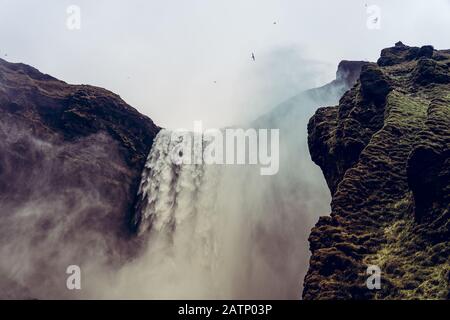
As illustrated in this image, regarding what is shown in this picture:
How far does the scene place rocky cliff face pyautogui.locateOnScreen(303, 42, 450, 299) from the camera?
74.6 feet

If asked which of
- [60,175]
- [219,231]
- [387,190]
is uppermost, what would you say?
[60,175]

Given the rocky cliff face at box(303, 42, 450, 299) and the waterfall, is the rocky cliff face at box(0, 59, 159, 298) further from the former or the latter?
the rocky cliff face at box(303, 42, 450, 299)

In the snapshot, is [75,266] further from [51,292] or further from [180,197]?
[180,197]

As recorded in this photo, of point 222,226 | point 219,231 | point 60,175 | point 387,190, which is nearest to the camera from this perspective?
point 387,190

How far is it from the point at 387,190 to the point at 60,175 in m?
39.4

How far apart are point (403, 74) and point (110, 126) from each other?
37309 millimetres

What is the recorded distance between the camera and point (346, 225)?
2681 cm

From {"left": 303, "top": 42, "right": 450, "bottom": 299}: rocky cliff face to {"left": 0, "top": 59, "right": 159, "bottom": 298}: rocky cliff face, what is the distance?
27.4m

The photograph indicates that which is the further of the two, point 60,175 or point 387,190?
point 60,175

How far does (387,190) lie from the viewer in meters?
28.0

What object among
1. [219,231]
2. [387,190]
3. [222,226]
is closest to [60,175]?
[219,231]

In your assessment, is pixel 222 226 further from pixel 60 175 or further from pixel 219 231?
pixel 60 175

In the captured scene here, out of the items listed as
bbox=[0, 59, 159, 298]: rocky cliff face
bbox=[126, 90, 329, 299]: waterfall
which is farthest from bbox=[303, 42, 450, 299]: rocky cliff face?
bbox=[0, 59, 159, 298]: rocky cliff face
